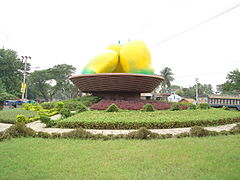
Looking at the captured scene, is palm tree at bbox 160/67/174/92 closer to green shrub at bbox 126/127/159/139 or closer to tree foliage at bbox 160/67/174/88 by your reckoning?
tree foliage at bbox 160/67/174/88

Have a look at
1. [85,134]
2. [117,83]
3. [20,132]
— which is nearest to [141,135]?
[85,134]

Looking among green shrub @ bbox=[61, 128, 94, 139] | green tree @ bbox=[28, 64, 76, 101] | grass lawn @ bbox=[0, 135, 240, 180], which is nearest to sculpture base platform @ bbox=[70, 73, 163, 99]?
green shrub @ bbox=[61, 128, 94, 139]

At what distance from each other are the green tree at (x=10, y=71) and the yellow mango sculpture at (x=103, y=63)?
81.6 ft

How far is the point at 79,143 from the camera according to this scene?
5.53 meters

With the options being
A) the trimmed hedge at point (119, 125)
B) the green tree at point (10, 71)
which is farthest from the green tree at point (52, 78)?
the trimmed hedge at point (119, 125)

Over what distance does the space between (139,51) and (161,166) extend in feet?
42.2

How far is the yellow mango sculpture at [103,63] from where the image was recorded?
622 inches

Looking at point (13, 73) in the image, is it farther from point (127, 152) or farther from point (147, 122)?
point (127, 152)

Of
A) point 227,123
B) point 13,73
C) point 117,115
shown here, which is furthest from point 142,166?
point 13,73

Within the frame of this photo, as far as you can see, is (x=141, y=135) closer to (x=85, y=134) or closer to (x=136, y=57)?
(x=85, y=134)

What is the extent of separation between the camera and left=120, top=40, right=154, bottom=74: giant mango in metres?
15.7

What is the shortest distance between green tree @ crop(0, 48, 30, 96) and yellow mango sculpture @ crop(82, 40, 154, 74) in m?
24.9

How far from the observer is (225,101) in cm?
2281

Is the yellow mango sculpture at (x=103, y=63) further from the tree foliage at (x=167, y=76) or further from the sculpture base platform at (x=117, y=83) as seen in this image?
the tree foliage at (x=167, y=76)
